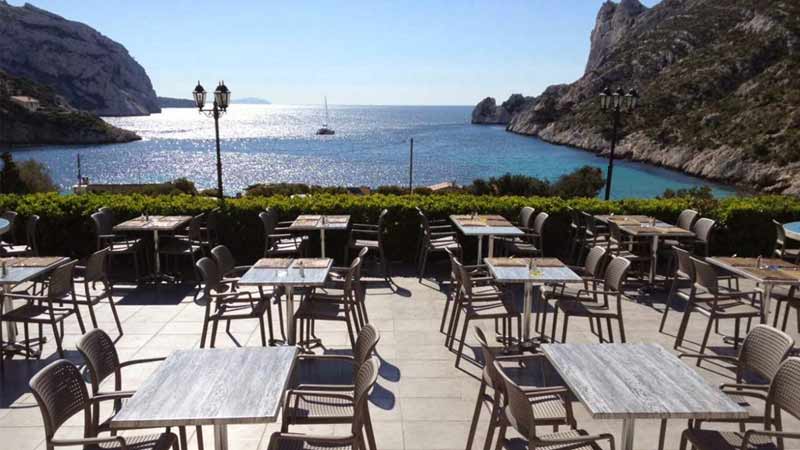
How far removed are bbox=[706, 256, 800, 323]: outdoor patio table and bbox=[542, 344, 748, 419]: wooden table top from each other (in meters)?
2.47

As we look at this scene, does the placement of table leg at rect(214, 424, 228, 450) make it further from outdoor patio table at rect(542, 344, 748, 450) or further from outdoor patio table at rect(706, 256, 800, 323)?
outdoor patio table at rect(706, 256, 800, 323)

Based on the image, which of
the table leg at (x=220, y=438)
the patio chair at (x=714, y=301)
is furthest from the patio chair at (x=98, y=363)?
the patio chair at (x=714, y=301)

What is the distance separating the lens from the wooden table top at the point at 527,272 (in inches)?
200

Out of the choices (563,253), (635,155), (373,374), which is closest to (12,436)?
(373,374)

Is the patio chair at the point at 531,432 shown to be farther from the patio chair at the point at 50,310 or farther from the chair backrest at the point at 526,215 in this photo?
the chair backrest at the point at 526,215

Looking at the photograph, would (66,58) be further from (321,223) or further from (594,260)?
(594,260)

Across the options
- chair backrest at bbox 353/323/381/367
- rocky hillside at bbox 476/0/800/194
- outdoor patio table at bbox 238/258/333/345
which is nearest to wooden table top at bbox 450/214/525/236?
outdoor patio table at bbox 238/258/333/345

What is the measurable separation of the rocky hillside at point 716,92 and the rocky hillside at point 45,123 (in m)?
70.9

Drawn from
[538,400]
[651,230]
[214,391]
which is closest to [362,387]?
[214,391]

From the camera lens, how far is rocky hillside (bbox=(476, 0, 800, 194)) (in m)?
39.0

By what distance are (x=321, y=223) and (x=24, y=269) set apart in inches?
143

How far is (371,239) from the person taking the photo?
30.0ft

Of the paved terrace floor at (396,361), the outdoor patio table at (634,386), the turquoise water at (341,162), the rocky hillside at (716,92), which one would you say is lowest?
the turquoise water at (341,162)

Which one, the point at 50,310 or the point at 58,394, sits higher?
the point at 58,394
